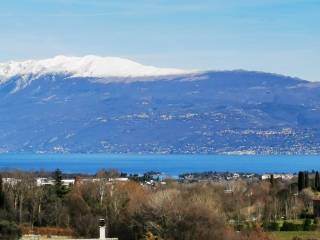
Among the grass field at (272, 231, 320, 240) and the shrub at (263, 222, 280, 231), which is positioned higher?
the shrub at (263, 222, 280, 231)

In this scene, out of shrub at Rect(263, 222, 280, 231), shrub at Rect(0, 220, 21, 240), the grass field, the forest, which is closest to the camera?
shrub at Rect(0, 220, 21, 240)

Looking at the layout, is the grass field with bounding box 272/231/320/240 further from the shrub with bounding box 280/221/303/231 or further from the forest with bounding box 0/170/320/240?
the shrub with bounding box 280/221/303/231

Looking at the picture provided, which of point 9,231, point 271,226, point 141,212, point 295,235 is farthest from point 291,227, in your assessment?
point 9,231

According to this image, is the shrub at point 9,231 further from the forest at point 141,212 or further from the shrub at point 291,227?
the shrub at point 291,227

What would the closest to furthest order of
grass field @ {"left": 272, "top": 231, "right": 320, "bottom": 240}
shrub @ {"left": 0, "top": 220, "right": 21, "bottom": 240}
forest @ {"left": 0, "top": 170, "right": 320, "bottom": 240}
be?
shrub @ {"left": 0, "top": 220, "right": 21, "bottom": 240} < forest @ {"left": 0, "top": 170, "right": 320, "bottom": 240} < grass field @ {"left": 272, "top": 231, "right": 320, "bottom": 240}

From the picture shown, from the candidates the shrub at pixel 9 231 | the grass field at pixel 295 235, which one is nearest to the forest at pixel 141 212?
the shrub at pixel 9 231

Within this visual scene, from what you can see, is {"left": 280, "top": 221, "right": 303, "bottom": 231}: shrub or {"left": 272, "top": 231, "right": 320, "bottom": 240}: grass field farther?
{"left": 280, "top": 221, "right": 303, "bottom": 231}: shrub

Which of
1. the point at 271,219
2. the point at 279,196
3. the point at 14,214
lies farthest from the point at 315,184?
the point at 14,214

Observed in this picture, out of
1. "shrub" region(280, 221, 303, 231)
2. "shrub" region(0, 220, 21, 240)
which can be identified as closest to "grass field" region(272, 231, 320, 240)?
"shrub" region(280, 221, 303, 231)

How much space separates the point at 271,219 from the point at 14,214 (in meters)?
20.1

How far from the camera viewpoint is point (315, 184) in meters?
92.1

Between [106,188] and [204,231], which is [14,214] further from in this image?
[204,231]

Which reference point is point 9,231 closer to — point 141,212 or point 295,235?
point 141,212

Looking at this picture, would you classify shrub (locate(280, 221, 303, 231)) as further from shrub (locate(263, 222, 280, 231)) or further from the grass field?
the grass field
